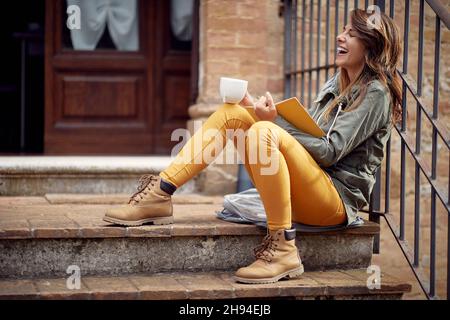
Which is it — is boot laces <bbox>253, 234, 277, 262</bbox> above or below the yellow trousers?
Answer: below

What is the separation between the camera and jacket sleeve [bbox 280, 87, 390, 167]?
3.20 m

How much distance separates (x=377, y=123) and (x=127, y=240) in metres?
1.23

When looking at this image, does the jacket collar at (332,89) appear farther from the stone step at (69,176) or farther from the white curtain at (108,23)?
the white curtain at (108,23)

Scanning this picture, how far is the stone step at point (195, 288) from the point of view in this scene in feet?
9.96

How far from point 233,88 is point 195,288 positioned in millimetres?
866

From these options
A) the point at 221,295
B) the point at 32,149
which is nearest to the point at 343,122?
the point at 221,295

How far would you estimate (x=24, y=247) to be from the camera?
129 inches

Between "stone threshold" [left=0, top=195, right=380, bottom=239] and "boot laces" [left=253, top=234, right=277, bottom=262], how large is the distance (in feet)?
0.67

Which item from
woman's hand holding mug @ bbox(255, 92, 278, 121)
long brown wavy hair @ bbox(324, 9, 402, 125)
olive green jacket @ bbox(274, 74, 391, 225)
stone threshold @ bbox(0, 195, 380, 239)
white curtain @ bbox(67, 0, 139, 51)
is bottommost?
stone threshold @ bbox(0, 195, 380, 239)

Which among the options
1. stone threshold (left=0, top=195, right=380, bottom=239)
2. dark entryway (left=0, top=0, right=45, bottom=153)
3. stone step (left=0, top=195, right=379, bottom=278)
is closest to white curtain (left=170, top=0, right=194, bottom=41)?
dark entryway (left=0, top=0, right=45, bottom=153)

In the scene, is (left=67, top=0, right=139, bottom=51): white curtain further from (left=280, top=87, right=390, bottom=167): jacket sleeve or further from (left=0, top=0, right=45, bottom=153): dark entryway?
(left=280, top=87, right=390, bottom=167): jacket sleeve

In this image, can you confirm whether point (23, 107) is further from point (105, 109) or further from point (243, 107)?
point (243, 107)

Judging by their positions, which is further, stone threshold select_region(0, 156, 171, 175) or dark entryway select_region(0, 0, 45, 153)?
dark entryway select_region(0, 0, 45, 153)

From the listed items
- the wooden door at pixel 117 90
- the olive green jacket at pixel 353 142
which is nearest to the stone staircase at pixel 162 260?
the olive green jacket at pixel 353 142
